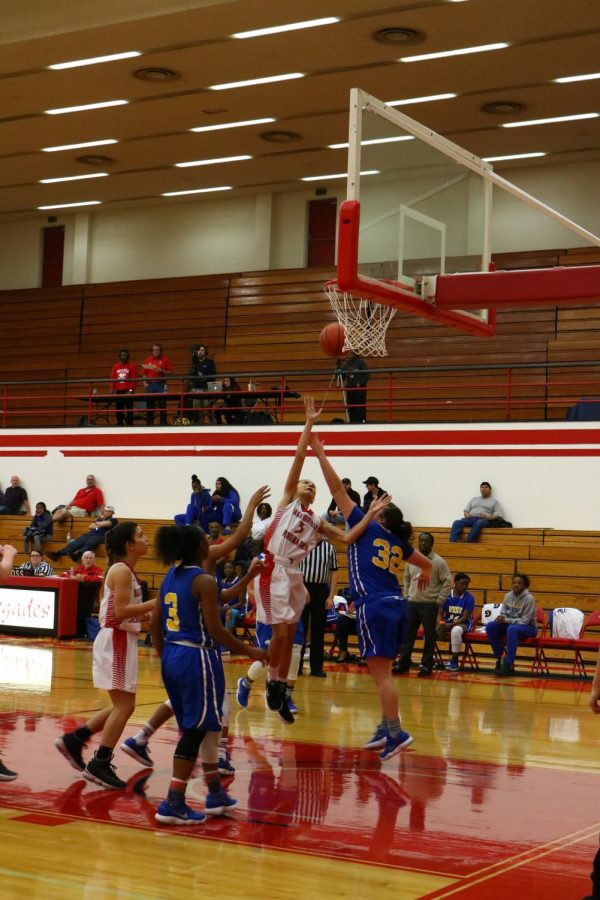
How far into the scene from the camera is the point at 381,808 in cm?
657

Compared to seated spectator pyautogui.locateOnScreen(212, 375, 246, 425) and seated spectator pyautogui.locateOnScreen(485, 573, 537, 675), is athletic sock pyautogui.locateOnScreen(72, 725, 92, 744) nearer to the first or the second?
seated spectator pyautogui.locateOnScreen(485, 573, 537, 675)

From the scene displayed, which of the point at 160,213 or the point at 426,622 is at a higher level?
the point at 160,213

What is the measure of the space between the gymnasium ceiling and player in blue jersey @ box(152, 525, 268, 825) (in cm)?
1255

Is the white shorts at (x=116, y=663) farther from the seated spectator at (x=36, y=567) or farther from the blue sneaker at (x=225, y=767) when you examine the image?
the seated spectator at (x=36, y=567)

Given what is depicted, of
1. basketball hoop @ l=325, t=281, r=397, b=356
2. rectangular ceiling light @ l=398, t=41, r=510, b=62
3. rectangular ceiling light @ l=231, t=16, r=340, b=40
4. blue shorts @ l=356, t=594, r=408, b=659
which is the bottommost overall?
blue shorts @ l=356, t=594, r=408, b=659

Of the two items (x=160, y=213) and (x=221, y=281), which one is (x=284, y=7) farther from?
(x=160, y=213)

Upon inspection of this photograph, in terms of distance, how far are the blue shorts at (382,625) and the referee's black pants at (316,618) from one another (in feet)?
13.0

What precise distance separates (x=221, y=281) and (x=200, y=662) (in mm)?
20792

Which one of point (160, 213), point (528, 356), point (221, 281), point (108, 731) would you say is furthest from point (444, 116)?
point (108, 731)

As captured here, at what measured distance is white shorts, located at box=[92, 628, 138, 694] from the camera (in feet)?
22.8

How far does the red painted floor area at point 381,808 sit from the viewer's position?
5441mm

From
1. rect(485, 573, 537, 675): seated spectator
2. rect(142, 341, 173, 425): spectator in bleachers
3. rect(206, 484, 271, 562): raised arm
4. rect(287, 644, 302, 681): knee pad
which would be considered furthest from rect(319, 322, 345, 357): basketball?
rect(142, 341, 173, 425): spectator in bleachers

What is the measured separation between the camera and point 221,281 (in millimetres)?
26203

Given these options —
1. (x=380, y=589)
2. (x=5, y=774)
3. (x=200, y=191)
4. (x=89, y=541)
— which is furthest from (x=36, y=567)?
(x=5, y=774)
